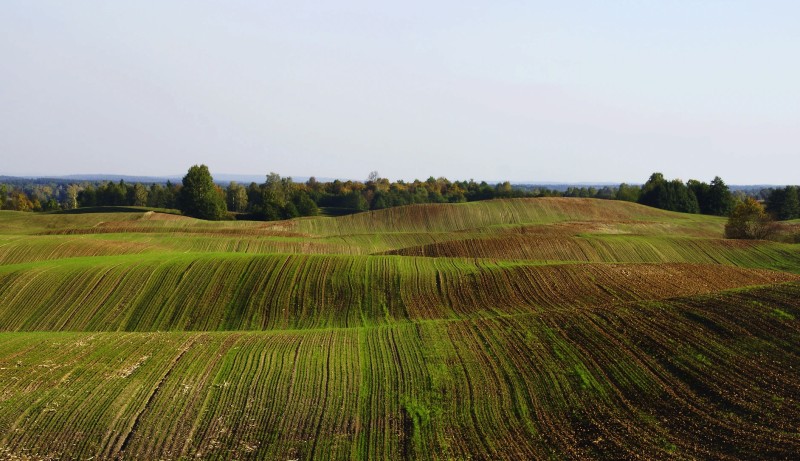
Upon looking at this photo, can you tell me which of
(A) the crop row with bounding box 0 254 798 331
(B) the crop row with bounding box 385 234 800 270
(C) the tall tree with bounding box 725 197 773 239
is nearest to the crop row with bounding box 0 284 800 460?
(A) the crop row with bounding box 0 254 798 331

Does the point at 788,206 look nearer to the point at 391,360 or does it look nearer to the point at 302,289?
the point at 302,289

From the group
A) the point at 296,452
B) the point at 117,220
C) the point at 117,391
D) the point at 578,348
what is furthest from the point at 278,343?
the point at 117,220

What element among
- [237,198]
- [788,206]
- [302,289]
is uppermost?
[788,206]

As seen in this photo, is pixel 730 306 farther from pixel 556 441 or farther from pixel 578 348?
pixel 556 441

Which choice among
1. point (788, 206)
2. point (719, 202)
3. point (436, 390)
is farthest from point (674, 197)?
point (436, 390)

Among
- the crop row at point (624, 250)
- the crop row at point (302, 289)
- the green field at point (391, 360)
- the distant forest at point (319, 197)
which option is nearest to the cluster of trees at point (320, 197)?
the distant forest at point (319, 197)

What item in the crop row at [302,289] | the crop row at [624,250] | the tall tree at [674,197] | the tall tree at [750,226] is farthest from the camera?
the tall tree at [674,197]

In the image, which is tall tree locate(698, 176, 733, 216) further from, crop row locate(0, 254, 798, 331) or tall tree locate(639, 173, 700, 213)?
Answer: crop row locate(0, 254, 798, 331)

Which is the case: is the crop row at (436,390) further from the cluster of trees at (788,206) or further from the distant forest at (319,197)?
the cluster of trees at (788,206)
